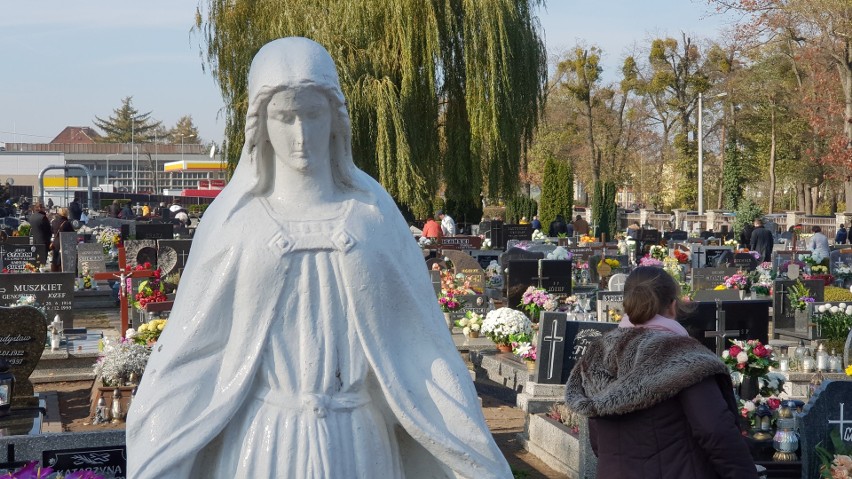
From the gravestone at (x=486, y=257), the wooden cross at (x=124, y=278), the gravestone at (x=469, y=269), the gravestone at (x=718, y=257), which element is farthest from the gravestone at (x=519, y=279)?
the gravestone at (x=486, y=257)

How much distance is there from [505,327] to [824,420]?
6.29 meters

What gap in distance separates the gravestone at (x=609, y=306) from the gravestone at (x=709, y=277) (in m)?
3.38

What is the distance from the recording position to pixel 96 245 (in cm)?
2341

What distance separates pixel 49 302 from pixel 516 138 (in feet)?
45.2

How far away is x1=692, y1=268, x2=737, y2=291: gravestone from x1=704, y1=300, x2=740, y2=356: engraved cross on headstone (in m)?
8.58

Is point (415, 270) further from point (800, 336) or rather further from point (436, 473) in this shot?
point (800, 336)

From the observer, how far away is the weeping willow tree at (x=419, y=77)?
24844 mm

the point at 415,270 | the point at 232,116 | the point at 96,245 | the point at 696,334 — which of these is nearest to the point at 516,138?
the point at 232,116

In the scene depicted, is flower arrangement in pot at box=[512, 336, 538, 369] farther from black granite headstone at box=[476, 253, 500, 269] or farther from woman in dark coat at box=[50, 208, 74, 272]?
woman in dark coat at box=[50, 208, 74, 272]

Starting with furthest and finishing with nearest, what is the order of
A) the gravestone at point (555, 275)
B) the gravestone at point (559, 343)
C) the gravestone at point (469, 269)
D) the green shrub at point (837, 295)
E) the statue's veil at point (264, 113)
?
the gravestone at point (469, 269), the green shrub at point (837, 295), the gravestone at point (555, 275), the gravestone at point (559, 343), the statue's veil at point (264, 113)

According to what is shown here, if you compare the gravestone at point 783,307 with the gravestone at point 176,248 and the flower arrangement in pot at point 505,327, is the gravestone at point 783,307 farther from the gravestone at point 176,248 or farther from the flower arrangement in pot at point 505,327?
the gravestone at point 176,248

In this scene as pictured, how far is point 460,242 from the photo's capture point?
27.3 m

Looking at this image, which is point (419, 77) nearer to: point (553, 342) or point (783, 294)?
point (783, 294)

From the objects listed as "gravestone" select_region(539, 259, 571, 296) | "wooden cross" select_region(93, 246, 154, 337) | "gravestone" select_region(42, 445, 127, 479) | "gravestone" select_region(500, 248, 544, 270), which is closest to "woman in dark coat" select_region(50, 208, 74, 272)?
"wooden cross" select_region(93, 246, 154, 337)
